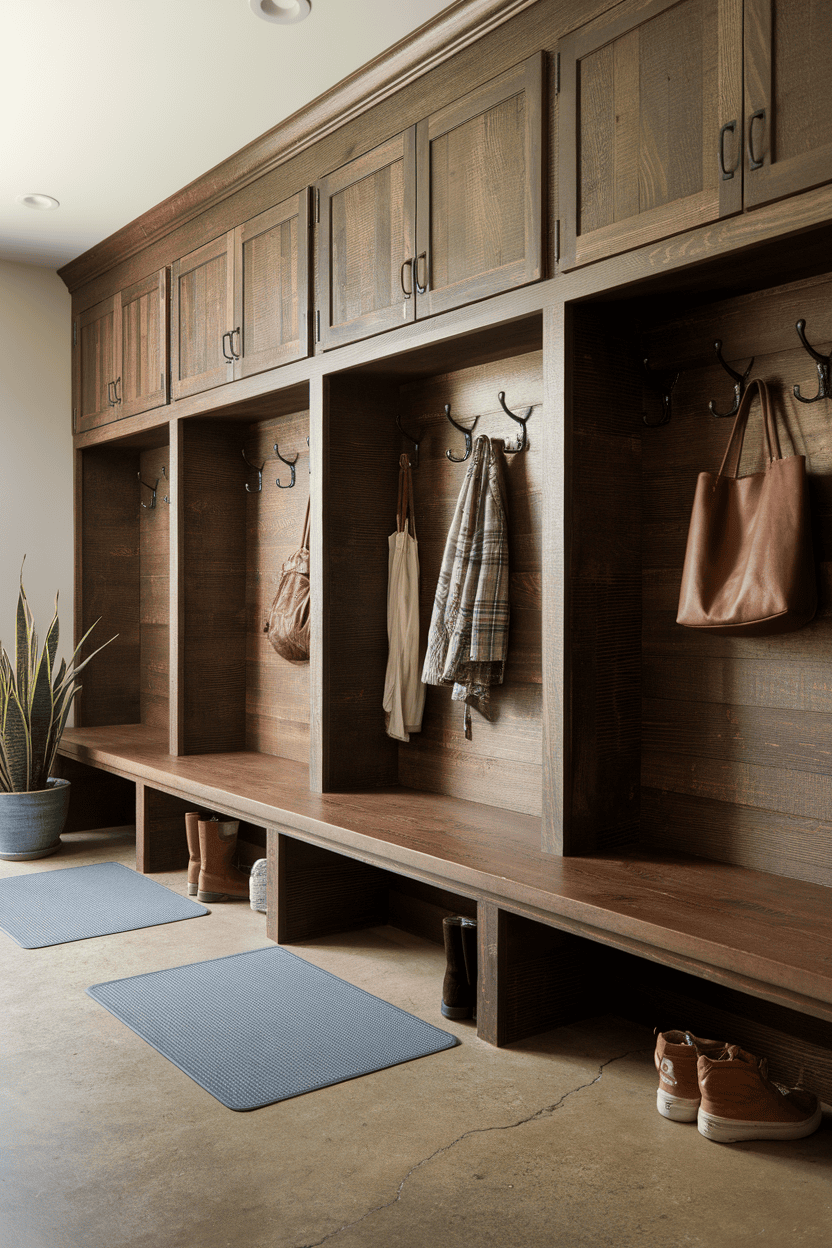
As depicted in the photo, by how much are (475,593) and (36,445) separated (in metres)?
2.83

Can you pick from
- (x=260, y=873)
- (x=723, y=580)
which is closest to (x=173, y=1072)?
(x=260, y=873)

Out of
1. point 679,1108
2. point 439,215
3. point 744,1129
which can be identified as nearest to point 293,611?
point 439,215

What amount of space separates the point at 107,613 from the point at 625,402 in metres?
3.16

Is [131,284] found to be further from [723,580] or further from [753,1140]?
[753,1140]

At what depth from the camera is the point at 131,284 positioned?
432 cm

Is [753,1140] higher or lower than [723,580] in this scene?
lower

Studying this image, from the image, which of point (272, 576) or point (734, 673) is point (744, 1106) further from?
point (272, 576)

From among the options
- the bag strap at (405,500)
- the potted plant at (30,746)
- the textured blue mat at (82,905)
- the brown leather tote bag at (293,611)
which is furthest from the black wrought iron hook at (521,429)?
the potted plant at (30,746)

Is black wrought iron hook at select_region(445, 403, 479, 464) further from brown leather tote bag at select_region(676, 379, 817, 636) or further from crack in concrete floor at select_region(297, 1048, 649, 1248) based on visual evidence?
crack in concrete floor at select_region(297, 1048, 649, 1248)

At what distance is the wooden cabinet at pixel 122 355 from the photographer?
412 cm

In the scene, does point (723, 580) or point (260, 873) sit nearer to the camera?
point (723, 580)

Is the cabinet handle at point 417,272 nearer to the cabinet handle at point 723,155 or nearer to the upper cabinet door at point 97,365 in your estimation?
the cabinet handle at point 723,155

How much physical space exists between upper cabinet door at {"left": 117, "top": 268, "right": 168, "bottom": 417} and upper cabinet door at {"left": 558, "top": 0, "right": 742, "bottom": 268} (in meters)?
2.24

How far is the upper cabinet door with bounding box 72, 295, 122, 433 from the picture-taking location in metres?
4.46
